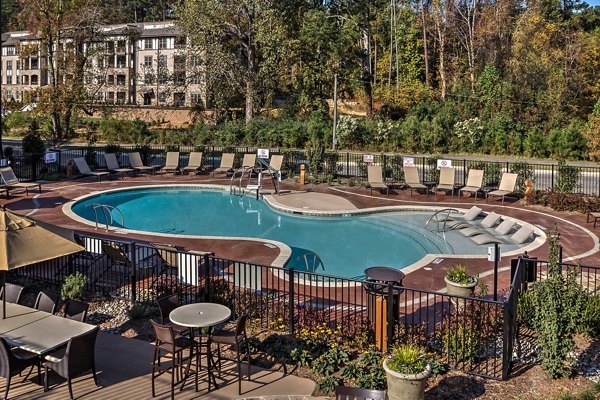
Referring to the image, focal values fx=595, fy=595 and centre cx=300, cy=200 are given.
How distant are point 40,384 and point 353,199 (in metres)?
16.5

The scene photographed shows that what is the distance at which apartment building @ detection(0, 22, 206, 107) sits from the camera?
4556 centimetres

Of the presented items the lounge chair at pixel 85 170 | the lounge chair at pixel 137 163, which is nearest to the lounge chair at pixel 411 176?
the lounge chair at pixel 137 163

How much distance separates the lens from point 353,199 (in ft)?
76.6

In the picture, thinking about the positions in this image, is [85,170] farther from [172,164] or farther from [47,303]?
[47,303]

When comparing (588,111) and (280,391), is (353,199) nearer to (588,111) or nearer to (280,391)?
(280,391)

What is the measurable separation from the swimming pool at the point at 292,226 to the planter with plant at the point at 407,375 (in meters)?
7.84

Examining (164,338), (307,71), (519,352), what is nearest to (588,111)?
(307,71)

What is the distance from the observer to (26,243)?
826 cm

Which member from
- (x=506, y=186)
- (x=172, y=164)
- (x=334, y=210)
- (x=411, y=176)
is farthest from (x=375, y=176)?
(x=172, y=164)

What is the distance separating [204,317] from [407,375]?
110 inches

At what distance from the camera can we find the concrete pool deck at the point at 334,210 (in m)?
14.4

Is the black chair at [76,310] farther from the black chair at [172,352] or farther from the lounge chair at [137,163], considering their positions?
the lounge chair at [137,163]

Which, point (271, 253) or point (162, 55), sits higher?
point (162, 55)

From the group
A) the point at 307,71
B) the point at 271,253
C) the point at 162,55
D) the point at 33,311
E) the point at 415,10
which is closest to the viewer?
the point at 33,311
